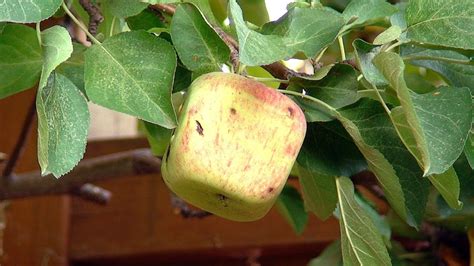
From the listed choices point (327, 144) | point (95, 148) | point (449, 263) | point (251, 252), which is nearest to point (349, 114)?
point (327, 144)

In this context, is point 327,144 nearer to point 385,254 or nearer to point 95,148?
point 385,254

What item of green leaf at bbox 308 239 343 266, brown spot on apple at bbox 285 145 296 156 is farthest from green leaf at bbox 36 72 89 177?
green leaf at bbox 308 239 343 266

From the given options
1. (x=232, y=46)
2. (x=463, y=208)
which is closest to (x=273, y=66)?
(x=232, y=46)

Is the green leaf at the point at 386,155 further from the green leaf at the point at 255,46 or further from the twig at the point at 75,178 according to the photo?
the twig at the point at 75,178

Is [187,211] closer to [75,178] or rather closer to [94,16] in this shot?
[75,178]

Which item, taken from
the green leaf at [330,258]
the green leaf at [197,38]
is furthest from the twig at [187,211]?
the green leaf at [197,38]

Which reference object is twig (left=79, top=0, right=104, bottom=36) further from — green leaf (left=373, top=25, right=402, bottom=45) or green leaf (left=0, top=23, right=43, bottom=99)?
green leaf (left=373, top=25, right=402, bottom=45)
